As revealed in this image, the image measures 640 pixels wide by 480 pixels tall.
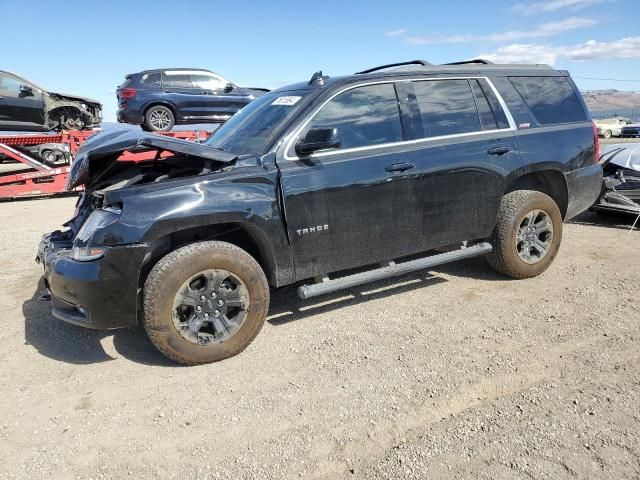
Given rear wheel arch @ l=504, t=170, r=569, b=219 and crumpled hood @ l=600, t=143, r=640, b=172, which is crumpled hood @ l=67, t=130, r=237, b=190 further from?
crumpled hood @ l=600, t=143, r=640, b=172

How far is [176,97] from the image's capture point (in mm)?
12109

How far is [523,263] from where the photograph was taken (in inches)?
190

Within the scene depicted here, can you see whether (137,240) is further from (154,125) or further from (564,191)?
(154,125)

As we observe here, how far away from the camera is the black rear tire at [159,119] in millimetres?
11969

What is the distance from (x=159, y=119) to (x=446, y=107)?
9.44 metres

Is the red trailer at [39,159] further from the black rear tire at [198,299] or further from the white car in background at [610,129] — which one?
the white car in background at [610,129]

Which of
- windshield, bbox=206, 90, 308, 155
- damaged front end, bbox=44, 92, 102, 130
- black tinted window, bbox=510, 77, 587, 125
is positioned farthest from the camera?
damaged front end, bbox=44, 92, 102, 130

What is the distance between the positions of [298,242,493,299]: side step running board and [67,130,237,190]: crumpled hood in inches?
45.1

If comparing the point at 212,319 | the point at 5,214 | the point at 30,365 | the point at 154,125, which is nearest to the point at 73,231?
the point at 30,365

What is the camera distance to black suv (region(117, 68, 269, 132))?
1185 centimetres

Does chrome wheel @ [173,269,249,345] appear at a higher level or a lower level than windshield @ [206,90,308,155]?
lower

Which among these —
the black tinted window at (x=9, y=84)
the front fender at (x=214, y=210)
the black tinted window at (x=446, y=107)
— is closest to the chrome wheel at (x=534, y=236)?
the black tinted window at (x=446, y=107)

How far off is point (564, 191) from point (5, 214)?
988 centimetres

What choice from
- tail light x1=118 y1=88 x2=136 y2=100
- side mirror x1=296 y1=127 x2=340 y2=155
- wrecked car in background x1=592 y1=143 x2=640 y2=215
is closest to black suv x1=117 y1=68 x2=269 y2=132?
tail light x1=118 y1=88 x2=136 y2=100
